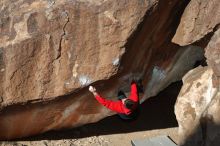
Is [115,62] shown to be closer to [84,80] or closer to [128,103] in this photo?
[84,80]

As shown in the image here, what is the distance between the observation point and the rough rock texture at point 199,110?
714cm

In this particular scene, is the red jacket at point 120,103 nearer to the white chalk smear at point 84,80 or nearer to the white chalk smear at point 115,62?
the white chalk smear at point 84,80

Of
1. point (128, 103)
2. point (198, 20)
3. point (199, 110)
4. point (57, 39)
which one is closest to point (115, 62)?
point (128, 103)

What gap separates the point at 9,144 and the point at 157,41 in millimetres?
2724

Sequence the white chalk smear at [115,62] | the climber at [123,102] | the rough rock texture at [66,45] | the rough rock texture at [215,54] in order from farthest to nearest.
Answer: the climber at [123,102], the white chalk smear at [115,62], the rough rock texture at [66,45], the rough rock texture at [215,54]

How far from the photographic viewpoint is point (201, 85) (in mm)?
7695

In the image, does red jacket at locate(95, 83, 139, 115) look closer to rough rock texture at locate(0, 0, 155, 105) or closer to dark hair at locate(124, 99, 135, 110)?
dark hair at locate(124, 99, 135, 110)

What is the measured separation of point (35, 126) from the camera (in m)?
7.90

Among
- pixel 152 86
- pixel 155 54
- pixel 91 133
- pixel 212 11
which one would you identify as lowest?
pixel 91 133

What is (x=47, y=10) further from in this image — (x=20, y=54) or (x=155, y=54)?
(x=155, y=54)

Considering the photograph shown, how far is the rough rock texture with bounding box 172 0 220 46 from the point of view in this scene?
734 centimetres

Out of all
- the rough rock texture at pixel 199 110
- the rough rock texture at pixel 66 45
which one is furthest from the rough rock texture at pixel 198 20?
the rough rock texture at pixel 199 110

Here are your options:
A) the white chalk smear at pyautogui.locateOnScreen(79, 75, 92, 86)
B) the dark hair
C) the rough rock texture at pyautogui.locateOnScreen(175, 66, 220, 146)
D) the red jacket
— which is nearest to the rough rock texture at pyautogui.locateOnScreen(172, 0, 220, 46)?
the rough rock texture at pyautogui.locateOnScreen(175, 66, 220, 146)

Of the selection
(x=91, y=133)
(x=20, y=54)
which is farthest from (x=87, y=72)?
(x=91, y=133)
